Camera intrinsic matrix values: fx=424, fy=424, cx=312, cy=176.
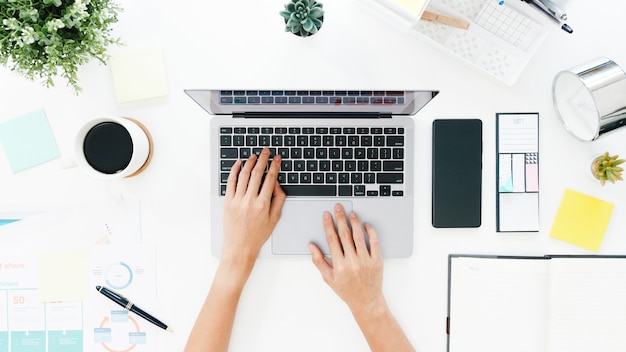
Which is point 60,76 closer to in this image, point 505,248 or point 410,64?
point 410,64

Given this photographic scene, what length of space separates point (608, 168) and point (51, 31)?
104cm

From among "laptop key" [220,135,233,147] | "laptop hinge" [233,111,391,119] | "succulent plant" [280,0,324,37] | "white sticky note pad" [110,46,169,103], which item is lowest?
"laptop key" [220,135,233,147]

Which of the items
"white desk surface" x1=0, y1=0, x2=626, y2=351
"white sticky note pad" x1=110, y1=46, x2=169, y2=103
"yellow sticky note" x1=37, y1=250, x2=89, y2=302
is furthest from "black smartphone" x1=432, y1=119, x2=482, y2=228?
"yellow sticky note" x1=37, y1=250, x2=89, y2=302

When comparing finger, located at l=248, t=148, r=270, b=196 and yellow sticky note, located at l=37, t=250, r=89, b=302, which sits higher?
finger, located at l=248, t=148, r=270, b=196

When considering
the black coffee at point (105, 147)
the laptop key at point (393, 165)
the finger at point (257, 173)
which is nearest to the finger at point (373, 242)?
the laptop key at point (393, 165)

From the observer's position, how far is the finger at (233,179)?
84cm

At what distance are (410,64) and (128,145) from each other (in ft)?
1.90

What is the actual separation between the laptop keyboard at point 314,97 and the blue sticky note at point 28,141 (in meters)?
0.38

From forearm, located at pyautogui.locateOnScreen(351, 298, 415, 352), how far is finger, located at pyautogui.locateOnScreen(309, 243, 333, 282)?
9cm

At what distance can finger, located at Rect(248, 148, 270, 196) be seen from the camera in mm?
830

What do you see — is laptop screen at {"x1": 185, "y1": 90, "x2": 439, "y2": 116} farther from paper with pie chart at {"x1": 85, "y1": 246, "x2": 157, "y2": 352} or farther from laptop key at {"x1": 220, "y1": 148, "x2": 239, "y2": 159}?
paper with pie chart at {"x1": 85, "y1": 246, "x2": 157, "y2": 352}

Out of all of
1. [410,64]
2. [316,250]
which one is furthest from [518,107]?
[316,250]

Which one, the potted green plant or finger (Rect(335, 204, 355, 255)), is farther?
finger (Rect(335, 204, 355, 255))

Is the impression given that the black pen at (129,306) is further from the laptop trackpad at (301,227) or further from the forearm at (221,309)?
the laptop trackpad at (301,227)
